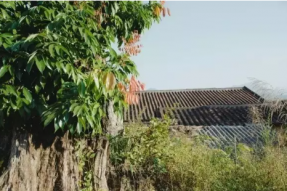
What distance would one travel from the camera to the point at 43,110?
3230mm

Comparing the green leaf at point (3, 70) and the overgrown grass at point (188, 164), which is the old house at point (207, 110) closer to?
the overgrown grass at point (188, 164)

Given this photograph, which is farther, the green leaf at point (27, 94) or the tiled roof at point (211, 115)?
the tiled roof at point (211, 115)

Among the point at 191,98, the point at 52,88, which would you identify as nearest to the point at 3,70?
the point at 52,88

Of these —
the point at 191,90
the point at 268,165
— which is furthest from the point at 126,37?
the point at 191,90

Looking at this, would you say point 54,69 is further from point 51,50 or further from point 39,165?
point 39,165

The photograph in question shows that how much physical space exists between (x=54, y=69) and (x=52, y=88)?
34cm

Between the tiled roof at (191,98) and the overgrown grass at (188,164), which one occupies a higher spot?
the tiled roof at (191,98)

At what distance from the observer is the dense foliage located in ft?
9.68

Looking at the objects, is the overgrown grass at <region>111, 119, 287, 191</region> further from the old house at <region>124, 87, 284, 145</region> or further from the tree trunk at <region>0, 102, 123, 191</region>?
the old house at <region>124, 87, 284, 145</region>

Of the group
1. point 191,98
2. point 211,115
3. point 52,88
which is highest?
point 191,98

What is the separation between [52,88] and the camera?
3357mm

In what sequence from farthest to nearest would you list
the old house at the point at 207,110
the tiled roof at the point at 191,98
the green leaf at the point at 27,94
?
the tiled roof at the point at 191,98, the old house at the point at 207,110, the green leaf at the point at 27,94

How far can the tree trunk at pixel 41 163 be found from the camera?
11.0 feet

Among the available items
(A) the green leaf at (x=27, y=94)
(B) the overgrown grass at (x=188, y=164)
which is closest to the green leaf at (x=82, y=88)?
(A) the green leaf at (x=27, y=94)
